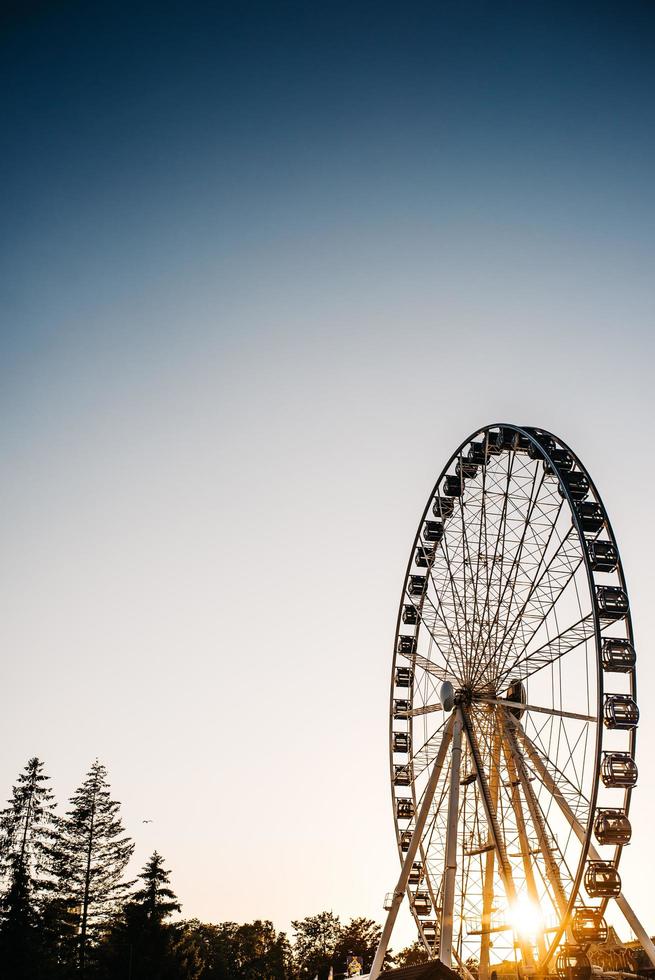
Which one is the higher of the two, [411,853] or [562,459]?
[562,459]

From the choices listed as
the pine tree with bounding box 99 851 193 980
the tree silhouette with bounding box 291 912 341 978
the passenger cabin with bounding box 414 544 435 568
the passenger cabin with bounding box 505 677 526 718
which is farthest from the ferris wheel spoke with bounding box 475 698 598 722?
the tree silhouette with bounding box 291 912 341 978

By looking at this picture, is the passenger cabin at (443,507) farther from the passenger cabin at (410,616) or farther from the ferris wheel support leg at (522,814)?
the ferris wheel support leg at (522,814)

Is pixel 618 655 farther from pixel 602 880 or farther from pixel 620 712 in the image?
pixel 602 880

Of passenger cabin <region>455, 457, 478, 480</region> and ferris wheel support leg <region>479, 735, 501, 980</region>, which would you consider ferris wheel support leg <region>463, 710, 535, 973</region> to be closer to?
ferris wheel support leg <region>479, 735, 501, 980</region>

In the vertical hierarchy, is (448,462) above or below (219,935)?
above

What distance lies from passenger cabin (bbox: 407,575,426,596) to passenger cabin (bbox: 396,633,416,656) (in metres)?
1.88

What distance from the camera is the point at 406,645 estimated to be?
1410 inches

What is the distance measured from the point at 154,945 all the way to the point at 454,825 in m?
28.7

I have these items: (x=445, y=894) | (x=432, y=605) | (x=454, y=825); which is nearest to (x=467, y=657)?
(x=432, y=605)

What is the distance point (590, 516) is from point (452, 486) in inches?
353

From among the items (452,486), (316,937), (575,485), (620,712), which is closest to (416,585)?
(452,486)

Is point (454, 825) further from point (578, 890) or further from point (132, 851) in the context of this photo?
point (132, 851)

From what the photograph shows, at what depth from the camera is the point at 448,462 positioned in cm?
3466

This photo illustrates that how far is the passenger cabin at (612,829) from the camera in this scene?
22938 mm
